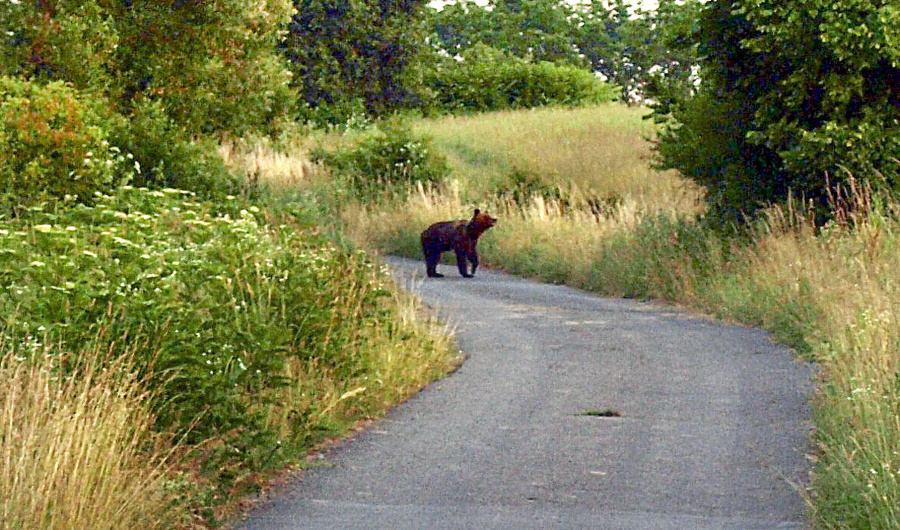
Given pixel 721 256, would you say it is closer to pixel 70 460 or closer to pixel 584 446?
pixel 584 446

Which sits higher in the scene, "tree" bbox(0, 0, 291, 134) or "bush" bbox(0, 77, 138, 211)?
"tree" bbox(0, 0, 291, 134)

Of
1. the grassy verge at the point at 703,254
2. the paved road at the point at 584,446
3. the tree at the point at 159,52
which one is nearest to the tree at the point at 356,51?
the grassy verge at the point at 703,254

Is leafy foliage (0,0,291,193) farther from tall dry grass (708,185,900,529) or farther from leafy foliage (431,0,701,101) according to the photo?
leafy foliage (431,0,701,101)

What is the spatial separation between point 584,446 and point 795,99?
1010 cm

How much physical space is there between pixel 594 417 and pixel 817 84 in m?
9.18

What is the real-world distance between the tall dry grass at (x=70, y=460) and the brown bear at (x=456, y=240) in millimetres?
16078

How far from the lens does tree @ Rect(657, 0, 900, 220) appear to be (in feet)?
59.6

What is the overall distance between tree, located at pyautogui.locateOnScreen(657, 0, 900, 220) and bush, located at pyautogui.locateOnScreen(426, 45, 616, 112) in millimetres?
40451

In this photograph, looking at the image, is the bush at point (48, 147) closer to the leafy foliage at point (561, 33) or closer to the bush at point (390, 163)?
the bush at point (390, 163)

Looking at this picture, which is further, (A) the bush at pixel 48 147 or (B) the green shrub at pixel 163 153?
(B) the green shrub at pixel 163 153

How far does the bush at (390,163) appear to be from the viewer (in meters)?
34.6

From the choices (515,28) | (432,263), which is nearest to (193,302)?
(432,263)

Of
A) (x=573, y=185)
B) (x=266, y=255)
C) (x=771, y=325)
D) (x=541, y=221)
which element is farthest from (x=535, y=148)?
(x=266, y=255)

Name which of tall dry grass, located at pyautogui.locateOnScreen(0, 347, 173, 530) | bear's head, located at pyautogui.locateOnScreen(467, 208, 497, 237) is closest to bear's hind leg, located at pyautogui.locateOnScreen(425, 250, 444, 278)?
bear's head, located at pyautogui.locateOnScreen(467, 208, 497, 237)
